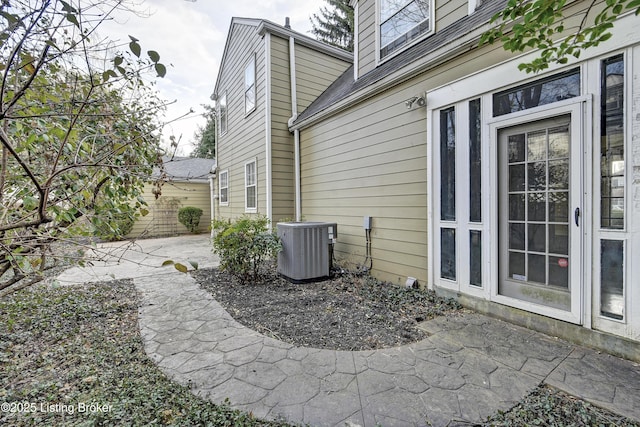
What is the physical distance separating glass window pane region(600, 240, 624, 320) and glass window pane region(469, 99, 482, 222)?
3.57 ft

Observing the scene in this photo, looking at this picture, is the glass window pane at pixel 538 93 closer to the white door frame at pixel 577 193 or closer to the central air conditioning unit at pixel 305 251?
the white door frame at pixel 577 193

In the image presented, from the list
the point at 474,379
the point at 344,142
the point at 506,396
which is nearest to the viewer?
the point at 506,396

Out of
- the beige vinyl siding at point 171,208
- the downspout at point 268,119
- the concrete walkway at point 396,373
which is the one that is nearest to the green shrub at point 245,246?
the concrete walkway at point 396,373

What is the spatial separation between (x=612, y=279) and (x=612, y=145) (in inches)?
42.9

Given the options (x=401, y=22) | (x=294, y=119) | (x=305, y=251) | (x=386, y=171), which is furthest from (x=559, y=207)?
(x=294, y=119)

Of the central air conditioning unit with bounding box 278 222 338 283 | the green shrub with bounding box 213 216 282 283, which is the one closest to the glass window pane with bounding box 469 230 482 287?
the central air conditioning unit with bounding box 278 222 338 283

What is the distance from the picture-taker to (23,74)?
1.54 m

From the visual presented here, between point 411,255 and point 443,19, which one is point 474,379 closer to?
point 411,255

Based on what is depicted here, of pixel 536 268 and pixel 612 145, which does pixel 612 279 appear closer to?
pixel 536 268

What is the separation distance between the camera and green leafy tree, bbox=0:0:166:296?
121cm

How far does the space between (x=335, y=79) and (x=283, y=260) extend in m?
5.45

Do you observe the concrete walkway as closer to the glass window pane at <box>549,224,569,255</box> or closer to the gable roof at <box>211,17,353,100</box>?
Answer: the glass window pane at <box>549,224,569,255</box>

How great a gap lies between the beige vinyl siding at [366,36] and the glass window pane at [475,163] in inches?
102

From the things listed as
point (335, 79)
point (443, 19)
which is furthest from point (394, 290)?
point (335, 79)
